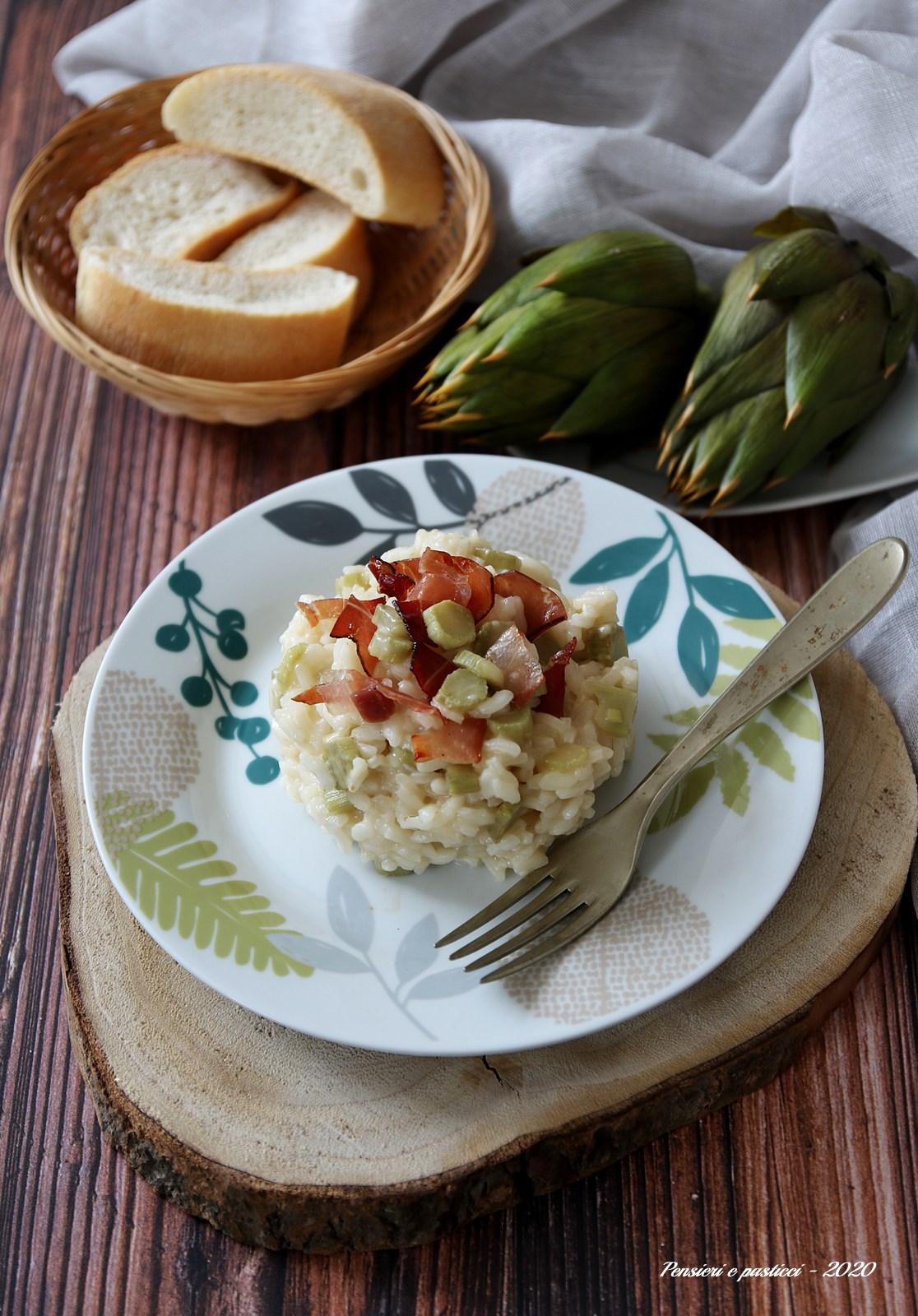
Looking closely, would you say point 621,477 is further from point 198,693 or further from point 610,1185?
point 610,1185

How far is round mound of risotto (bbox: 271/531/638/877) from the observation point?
1.78 metres

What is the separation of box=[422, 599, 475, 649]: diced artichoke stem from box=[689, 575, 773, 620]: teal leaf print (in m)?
0.63

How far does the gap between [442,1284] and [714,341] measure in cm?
195

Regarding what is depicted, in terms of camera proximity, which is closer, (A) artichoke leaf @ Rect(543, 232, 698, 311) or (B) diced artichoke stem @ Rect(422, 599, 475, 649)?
(B) diced artichoke stem @ Rect(422, 599, 475, 649)

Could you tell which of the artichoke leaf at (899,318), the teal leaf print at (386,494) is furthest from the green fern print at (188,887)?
the artichoke leaf at (899,318)

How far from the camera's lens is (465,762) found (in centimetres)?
177

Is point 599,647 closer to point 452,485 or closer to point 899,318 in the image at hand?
point 452,485

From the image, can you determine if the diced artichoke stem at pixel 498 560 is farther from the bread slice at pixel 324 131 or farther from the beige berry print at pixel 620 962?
the bread slice at pixel 324 131

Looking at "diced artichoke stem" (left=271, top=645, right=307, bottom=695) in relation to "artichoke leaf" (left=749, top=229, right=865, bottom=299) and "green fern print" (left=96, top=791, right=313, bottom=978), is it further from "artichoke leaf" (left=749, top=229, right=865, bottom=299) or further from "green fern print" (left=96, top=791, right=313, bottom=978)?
"artichoke leaf" (left=749, top=229, right=865, bottom=299)

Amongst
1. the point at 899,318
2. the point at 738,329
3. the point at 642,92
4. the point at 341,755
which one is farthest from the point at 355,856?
the point at 642,92

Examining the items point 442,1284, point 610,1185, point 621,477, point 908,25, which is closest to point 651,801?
point 610,1185

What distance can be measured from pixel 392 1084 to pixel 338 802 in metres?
0.47

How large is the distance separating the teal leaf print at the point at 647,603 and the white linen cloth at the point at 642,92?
46 cm

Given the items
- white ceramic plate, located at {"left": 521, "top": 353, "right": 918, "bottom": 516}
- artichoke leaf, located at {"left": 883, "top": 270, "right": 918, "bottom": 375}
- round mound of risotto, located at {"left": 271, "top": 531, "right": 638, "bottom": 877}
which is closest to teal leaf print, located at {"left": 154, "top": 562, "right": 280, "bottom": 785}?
round mound of risotto, located at {"left": 271, "top": 531, "right": 638, "bottom": 877}
